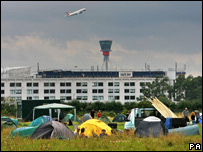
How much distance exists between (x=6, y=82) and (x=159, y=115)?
Result: 114433 mm

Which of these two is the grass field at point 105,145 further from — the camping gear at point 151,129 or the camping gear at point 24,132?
the camping gear at point 24,132

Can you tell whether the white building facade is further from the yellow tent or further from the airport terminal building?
the yellow tent

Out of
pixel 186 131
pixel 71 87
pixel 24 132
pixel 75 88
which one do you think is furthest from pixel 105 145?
pixel 75 88

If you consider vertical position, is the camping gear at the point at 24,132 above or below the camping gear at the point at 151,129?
below

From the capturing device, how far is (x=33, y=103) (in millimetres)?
66125

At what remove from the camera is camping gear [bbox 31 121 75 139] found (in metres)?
26.1

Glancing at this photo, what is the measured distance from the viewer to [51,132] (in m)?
26.3

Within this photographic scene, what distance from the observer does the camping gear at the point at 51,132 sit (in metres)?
26.1

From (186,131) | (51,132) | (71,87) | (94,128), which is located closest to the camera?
(51,132)

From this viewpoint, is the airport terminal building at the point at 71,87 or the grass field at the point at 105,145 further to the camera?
the airport terminal building at the point at 71,87

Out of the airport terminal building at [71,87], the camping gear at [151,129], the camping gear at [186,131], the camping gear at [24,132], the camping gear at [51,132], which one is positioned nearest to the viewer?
the camping gear at [51,132]

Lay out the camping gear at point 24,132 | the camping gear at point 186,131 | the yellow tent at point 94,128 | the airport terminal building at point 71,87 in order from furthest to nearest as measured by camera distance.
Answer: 1. the airport terminal building at point 71,87
2. the camping gear at point 186,131
3. the yellow tent at point 94,128
4. the camping gear at point 24,132

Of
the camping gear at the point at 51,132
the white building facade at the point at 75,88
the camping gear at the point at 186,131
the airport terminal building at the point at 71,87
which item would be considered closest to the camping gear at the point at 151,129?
the camping gear at the point at 186,131

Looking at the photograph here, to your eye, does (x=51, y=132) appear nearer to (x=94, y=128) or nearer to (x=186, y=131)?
(x=94, y=128)
